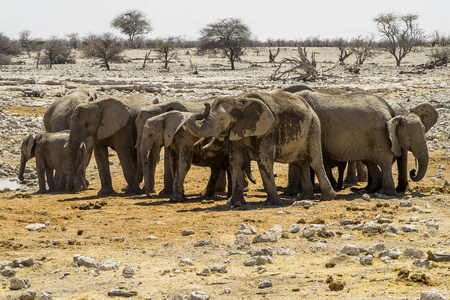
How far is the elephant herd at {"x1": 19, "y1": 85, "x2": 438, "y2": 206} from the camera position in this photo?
11.3 meters

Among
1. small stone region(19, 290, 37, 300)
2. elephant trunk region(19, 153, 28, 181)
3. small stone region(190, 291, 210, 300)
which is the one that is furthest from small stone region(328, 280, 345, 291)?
elephant trunk region(19, 153, 28, 181)

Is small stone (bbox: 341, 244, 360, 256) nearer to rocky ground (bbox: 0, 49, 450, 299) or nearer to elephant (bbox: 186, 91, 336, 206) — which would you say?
rocky ground (bbox: 0, 49, 450, 299)

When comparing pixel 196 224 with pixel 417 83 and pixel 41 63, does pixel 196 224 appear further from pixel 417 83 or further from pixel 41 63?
pixel 41 63

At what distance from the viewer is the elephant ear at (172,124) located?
40.0 feet

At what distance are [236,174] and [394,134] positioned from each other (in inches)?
113

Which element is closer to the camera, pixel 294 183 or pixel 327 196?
pixel 327 196

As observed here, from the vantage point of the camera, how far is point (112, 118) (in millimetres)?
13891

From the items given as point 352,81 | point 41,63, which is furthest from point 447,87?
point 41,63

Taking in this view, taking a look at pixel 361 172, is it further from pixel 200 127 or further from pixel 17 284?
pixel 17 284

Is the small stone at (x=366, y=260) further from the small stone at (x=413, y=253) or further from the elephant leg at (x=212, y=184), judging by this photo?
the elephant leg at (x=212, y=184)

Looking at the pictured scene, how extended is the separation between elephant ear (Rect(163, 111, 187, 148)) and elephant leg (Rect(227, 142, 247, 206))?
1.10 meters

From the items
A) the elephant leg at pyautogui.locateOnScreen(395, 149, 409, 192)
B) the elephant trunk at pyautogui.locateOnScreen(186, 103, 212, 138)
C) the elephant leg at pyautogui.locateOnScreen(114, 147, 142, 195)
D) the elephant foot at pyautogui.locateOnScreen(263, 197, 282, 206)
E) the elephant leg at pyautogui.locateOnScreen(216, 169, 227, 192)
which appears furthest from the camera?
the elephant leg at pyautogui.locateOnScreen(114, 147, 142, 195)

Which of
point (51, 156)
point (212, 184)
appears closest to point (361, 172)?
point (212, 184)

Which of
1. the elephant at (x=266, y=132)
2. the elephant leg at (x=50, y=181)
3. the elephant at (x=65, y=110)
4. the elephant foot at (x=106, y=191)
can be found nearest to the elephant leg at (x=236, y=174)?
the elephant at (x=266, y=132)
